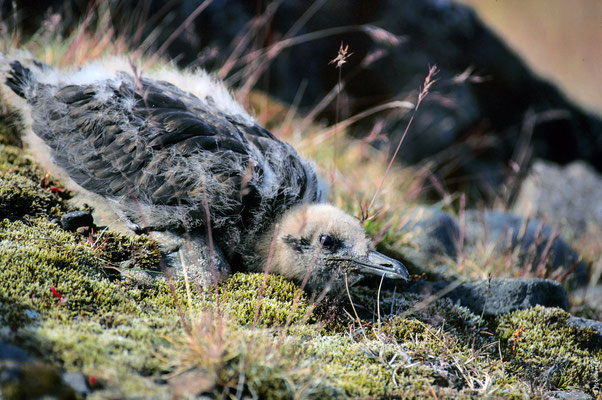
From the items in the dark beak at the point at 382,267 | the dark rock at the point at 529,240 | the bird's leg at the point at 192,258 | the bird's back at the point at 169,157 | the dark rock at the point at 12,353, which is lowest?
the dark rock at the point at 529,240

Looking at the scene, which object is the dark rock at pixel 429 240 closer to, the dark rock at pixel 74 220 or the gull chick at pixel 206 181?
the gull chick at pixel 206 181

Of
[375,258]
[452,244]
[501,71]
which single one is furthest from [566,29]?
[375,258]

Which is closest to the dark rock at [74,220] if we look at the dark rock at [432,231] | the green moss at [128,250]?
the green moss at [128,250]

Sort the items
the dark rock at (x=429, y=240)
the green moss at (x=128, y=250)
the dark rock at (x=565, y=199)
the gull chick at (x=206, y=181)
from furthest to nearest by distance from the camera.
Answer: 1. the dark rock at (x=565, y=199)
2. the dark rock at (x=429, y=240)
3. the gull chick at (x=206, y=181)
4. the green moss at (x=128, y=250)

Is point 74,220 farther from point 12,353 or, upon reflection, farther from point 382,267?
point 382,267

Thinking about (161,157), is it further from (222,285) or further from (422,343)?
(422,343)

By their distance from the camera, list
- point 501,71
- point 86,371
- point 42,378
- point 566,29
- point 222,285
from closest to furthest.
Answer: point 42,378 → point 86,371 → point 222,285 → point 566,29 → point 501,71

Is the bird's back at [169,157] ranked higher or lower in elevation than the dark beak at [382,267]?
higher

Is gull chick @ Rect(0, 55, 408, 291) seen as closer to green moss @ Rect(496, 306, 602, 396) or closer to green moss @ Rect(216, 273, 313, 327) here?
green moss @ Rect(216, 273, 313, 327)
